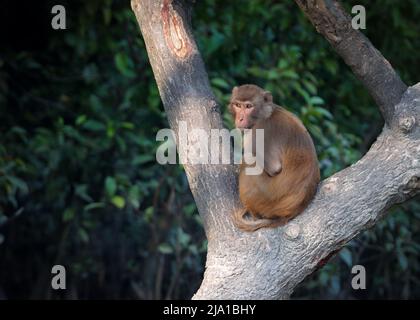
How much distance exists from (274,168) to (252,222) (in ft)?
2.27

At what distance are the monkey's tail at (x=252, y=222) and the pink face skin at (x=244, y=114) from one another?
3.34ft

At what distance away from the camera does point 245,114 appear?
219 inches

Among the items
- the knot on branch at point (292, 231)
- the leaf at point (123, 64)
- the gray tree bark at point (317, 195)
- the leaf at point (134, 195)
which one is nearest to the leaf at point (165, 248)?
the leaf at point (134, 195)

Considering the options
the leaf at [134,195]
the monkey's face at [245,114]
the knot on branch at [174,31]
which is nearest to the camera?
the knot on branch at [174,31]

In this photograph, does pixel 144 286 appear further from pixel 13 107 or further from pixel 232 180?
pixel 232 180

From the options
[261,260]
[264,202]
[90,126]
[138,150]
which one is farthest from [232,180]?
[138,150]

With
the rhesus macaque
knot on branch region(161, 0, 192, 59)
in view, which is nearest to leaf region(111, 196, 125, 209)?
the rhesus macaque

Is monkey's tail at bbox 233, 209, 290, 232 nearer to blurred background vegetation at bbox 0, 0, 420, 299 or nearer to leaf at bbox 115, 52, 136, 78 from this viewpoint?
blurred background vegetation at bbox 0, 0, 420, 299

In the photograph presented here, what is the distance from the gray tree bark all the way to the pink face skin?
0.67 m

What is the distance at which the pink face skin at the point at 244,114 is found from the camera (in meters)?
5.54

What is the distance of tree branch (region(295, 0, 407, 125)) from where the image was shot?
14.9ft

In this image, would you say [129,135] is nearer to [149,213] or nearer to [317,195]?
[149,213]

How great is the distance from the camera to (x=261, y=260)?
4359mm

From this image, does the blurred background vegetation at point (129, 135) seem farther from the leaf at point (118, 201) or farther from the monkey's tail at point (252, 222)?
the monkey's tail at point (252, 222)
